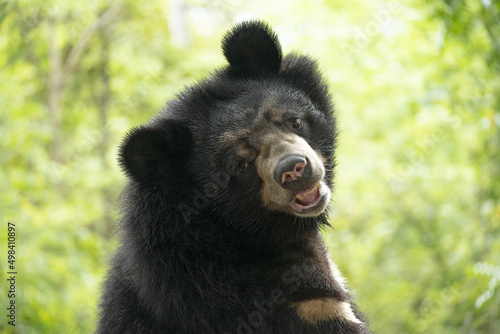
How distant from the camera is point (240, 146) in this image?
3.45 m

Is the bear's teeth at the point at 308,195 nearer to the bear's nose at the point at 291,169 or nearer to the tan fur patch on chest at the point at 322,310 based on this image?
the bear's nose at the point at 291,169

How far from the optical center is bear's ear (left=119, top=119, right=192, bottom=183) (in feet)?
10.5

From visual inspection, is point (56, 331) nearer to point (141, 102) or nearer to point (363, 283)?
point (363, 283)

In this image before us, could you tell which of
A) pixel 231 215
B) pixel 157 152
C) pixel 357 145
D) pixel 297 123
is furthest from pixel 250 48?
pixel 357 145

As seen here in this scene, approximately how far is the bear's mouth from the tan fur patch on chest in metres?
0.55

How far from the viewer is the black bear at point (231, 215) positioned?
3.14 metres

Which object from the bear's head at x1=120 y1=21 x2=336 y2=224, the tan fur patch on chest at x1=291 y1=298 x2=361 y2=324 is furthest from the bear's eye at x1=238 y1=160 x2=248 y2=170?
the tan fur patch on chest at x1=291 y1=298 x2=361 y2=324

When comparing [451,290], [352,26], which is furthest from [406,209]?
[352,26]

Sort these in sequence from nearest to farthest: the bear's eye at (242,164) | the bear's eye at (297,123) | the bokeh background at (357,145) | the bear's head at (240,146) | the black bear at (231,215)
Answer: the black bear at (231,215) → the bear's head at (240,146) → the bear's eye at (242,164) → the bear's eye at (297,123) → the bokeh background at (357,145)

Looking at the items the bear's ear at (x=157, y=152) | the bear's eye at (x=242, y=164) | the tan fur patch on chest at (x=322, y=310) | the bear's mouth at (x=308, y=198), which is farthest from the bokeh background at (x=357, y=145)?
the bear's ear at (x=157, y=152)

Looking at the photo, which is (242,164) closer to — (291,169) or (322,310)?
(291,169)

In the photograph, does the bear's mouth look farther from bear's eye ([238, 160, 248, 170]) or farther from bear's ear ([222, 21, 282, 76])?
bear's ear ([222, 21, 282, 76])

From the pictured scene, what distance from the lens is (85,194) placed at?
411 inches

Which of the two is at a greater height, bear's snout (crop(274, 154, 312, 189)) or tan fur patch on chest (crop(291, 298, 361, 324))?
bear's snout (crop(274, 154, 312, 189))
